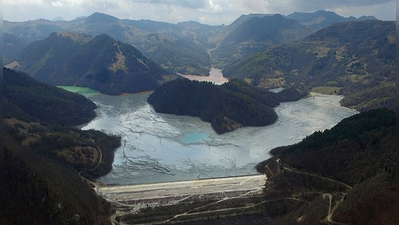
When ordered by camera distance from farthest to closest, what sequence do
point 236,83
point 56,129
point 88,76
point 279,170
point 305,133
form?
point 88,76 < point 236,83 < point 305,133 < point 56,129 < point 279,170

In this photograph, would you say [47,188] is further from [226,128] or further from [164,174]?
[226,128]

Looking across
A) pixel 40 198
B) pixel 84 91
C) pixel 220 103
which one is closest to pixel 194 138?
pixel 220 103

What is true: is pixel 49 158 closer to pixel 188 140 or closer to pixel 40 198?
pixel 40 198

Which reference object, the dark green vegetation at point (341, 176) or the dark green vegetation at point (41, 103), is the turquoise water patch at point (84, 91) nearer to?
the dark green vegetation at point (41, 103)

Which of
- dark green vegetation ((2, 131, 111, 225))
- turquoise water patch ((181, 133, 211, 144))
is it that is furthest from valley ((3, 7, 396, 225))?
turquoise water patch ((181, 133, 211, 144))

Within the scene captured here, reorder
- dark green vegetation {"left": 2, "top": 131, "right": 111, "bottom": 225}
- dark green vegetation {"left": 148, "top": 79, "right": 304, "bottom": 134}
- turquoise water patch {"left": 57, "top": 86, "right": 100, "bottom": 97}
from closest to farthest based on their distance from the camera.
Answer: dark green vegetation {"left": 2, "top": 131, "right": 111, "bottom": 225} → dark green vegetation {"left": 148, "top": 79, "right": 304, "bottom": 134} → turquoise water patch {"left": 57, "top": 86, "right": 100, "bottom": 97}

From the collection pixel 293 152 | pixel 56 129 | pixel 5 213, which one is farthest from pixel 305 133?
pixel 5 213

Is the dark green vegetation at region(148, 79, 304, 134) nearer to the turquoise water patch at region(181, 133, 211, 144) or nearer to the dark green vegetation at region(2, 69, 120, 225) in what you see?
the turquoise water patch at region(181, 133, 211, 144)
